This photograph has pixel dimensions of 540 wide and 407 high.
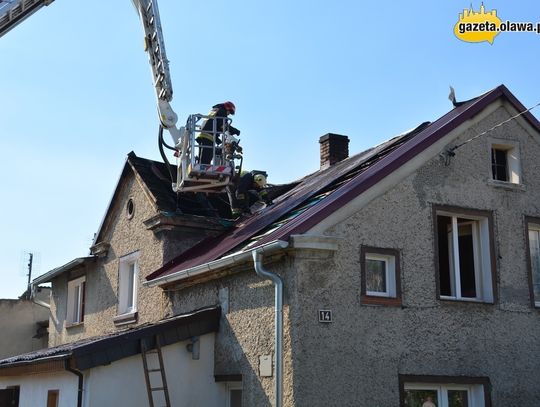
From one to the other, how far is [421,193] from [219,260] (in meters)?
3.27

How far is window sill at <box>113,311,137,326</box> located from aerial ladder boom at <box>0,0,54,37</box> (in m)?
6.56

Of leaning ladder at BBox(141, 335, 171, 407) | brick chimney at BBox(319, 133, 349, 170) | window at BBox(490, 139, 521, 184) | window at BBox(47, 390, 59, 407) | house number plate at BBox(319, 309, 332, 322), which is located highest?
brick chimney at BBox(319, 133, 349, 170)

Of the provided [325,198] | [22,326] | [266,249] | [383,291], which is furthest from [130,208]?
[22,326]

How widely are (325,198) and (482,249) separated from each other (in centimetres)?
281

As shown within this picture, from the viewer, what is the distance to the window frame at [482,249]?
11.3 m

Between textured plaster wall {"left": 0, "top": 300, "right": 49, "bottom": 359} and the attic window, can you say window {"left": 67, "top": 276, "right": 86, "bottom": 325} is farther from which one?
textured plaster wall {"left": 0, "top": 300, "right": 49, "bottom": 359}

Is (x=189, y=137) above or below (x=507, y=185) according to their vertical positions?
above

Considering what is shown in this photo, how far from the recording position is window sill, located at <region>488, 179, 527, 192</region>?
1213 centimetres

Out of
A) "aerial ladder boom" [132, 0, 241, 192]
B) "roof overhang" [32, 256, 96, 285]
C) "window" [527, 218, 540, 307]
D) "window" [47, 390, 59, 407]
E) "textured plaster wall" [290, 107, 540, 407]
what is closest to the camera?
"textured plaster wall" [290, 107, 540, 407]

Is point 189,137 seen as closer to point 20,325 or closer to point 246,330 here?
point 246,330

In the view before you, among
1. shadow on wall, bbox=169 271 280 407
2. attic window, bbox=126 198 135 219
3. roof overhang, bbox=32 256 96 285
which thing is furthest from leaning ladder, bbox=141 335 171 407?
roof overhang, bbox=32 256 96 285

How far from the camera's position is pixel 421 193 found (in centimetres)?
1145

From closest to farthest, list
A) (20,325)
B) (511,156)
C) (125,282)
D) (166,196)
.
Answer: (511,156) → (166,196) → (125,282) → (20,325)

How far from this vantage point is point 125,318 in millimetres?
15781
